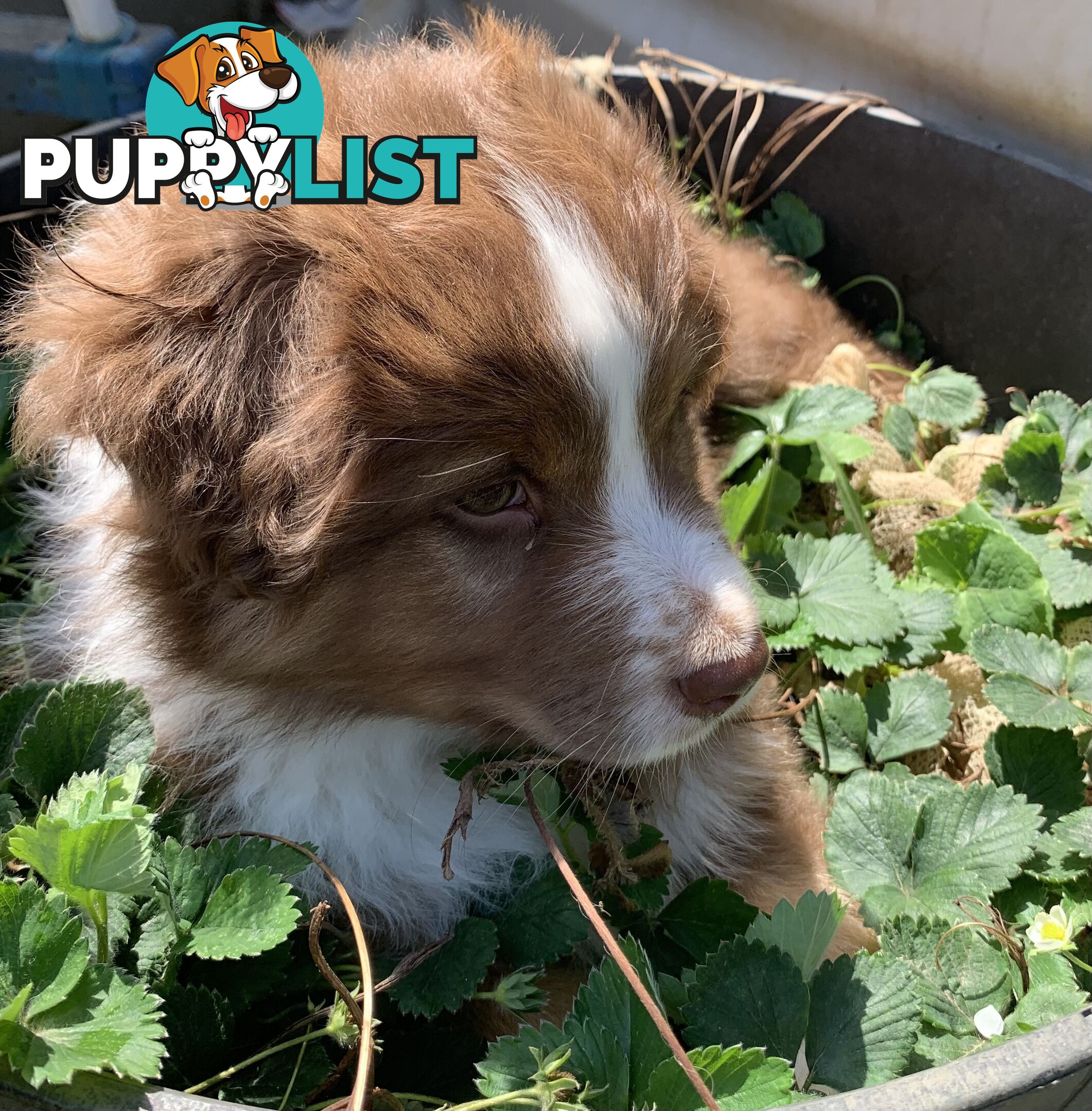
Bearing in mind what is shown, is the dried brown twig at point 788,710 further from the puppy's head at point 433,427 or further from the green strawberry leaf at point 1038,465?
the green strawberry leaf at point 1038,465

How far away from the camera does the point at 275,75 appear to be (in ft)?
6.18

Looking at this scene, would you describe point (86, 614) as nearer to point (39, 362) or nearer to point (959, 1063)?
point (39, 362)

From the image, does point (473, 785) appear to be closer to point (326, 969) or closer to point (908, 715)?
point (326, 969)

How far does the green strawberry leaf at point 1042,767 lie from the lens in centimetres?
202

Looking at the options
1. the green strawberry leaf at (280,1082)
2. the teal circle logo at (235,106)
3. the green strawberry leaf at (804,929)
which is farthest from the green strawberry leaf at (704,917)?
the teal circle logo at (235,106)

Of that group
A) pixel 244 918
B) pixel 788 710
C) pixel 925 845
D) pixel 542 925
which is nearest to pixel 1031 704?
pixel 925 845

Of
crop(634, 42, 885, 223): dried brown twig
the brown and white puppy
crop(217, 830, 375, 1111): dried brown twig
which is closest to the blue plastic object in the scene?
the brown and white puppy

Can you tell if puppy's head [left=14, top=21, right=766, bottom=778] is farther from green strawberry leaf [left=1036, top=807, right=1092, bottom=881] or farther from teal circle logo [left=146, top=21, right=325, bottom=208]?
green strawberry leaf [left=1036, top=807, right=1092, bottom=881]

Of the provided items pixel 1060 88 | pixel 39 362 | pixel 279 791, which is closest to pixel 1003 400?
pixel 1060 88

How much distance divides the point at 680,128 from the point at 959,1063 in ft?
11.1

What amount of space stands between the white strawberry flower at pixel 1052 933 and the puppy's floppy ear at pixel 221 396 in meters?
1.32

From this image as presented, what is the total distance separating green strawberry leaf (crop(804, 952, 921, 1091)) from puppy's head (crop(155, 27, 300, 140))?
5.34ft

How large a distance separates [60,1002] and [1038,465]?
2369mm

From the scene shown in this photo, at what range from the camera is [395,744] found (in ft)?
6.70
